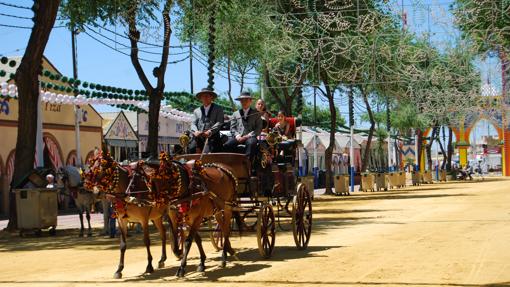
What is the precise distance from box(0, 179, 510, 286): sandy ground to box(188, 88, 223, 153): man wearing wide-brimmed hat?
1.89m

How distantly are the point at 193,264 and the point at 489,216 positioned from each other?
11.8 metres

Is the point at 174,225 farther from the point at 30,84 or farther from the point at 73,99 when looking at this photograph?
the point at 73,99

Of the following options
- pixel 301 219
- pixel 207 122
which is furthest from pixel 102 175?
pixel 301 219

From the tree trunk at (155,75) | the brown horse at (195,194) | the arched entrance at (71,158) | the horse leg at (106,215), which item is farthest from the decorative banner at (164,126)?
the brown horse at (195,194)

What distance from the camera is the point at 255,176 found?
14.7 m

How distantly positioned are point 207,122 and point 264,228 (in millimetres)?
1935

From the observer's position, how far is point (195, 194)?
495 inches

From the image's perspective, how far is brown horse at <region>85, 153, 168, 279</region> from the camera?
476 inches

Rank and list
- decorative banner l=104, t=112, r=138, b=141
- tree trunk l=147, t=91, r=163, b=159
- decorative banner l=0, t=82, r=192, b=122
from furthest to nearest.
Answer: decorative banner l=104, t=112, r=138, b=141, decorative banner l=0, t=82, r=192, b=122, tree trunk l=147, t=91, r=163, b=159

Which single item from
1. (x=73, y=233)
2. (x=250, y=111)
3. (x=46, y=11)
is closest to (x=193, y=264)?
(x=250, y=111)

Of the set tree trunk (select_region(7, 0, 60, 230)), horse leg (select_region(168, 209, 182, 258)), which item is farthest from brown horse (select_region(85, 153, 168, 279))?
tree trunk (select_region(7, 0, 60, 230))

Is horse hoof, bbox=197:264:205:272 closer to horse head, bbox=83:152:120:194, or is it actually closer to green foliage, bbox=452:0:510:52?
horse head, bbox=83:152:120:194

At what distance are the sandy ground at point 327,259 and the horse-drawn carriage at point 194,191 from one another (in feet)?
1.64

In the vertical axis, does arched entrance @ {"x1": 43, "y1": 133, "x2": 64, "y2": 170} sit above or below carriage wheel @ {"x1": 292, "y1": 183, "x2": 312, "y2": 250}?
above
